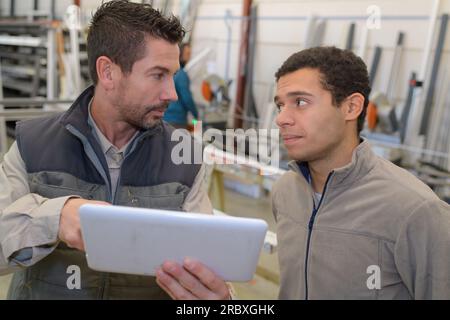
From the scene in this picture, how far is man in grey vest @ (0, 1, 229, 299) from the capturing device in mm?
1238

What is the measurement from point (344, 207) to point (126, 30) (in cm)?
82

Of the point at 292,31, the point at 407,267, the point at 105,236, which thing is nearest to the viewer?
the point at 105,236

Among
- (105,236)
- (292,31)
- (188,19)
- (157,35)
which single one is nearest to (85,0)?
(188,19)

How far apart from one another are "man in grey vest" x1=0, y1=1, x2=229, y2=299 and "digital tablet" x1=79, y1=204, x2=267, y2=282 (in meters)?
0.40

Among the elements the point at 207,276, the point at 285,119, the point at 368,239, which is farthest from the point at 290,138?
the point at 207,276

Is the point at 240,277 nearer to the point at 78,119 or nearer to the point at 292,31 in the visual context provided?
the point at 78,119

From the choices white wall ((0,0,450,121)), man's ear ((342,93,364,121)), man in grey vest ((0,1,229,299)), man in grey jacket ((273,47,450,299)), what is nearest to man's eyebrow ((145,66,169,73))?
man in grey vest ((0,1,229,299))

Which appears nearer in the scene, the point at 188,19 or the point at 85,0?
the point at 188,19

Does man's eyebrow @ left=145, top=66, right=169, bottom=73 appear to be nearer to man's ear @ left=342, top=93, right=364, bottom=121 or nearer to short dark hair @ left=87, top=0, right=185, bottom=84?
short dark hair @ left=87, top=0, right=185, bottom=84

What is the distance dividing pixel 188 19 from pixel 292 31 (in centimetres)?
138

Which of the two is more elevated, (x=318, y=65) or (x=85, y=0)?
(x=85, y=0)

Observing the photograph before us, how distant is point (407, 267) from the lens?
1088mm

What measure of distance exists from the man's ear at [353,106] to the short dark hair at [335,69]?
0.01 meters

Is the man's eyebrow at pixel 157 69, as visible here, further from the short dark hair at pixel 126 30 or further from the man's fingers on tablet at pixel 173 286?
the man's fingers on tablet at pixel 173 286
